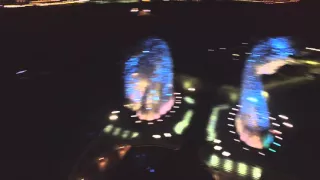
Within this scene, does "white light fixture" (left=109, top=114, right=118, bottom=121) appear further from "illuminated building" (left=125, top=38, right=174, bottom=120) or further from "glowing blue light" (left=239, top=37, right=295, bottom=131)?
"glowing blue light" (left=239, top=37, right=295, bottom=131)

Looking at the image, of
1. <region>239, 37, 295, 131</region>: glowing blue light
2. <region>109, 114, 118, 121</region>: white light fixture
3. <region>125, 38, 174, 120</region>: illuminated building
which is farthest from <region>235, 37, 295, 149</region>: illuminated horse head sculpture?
<region>109, 114, 118, 121</region>: white light fixture

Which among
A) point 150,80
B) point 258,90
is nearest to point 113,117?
point 150,80

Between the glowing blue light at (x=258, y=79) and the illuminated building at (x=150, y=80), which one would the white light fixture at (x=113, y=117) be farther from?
the glowing blue light at (x=258, y=79)

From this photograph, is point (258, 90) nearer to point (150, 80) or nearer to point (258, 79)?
point (258, 79)

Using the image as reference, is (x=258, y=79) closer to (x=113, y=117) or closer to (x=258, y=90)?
(x=258, y=90)

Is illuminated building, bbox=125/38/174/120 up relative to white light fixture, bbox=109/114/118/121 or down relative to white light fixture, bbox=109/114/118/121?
up

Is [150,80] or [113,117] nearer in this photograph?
[113,117]
